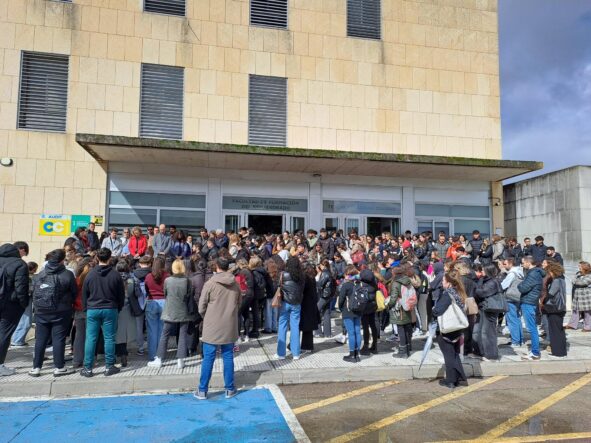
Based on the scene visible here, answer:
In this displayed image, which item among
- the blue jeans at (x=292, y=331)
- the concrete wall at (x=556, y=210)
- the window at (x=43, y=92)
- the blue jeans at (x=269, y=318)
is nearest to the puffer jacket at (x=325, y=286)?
the blue jeans at (x=292, y=331)

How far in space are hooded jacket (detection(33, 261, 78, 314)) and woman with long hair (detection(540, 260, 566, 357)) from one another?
25.7 feet

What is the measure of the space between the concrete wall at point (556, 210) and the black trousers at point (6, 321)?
17.3 metres

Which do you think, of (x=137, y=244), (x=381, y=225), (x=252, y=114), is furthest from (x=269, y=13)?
(x=137, y=244)

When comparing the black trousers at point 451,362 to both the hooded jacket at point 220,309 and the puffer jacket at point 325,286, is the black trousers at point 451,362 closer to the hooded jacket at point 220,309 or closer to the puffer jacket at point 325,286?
the puffer jacket at point 325,286

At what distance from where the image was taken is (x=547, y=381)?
268 inches

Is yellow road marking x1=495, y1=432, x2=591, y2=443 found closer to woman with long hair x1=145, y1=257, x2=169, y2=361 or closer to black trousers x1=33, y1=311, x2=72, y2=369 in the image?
woman with long hair x1=145, y1=257, x2=169, y2=361

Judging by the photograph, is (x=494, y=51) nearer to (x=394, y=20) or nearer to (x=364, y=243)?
(x=394, y=20)

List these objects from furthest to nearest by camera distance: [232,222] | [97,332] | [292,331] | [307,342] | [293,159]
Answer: [232,222], [293,159], [307,342], [292,331], [97,332]

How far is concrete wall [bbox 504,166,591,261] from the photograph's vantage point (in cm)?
1577

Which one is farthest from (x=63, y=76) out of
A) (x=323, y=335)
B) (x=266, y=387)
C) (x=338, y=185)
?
(x=266, y=387)

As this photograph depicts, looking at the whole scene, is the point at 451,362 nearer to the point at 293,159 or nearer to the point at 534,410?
the point at 534,410

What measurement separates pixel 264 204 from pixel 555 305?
1072 centimetres

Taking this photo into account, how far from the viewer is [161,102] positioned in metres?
16.0

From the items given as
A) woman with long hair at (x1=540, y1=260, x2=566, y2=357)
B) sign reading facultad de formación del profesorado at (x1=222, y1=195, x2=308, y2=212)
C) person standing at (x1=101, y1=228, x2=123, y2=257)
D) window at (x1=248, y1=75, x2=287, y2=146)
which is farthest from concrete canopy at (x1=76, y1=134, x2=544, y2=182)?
woman with long hair at (x1=540, y1=260, x2=566, y2=357)
